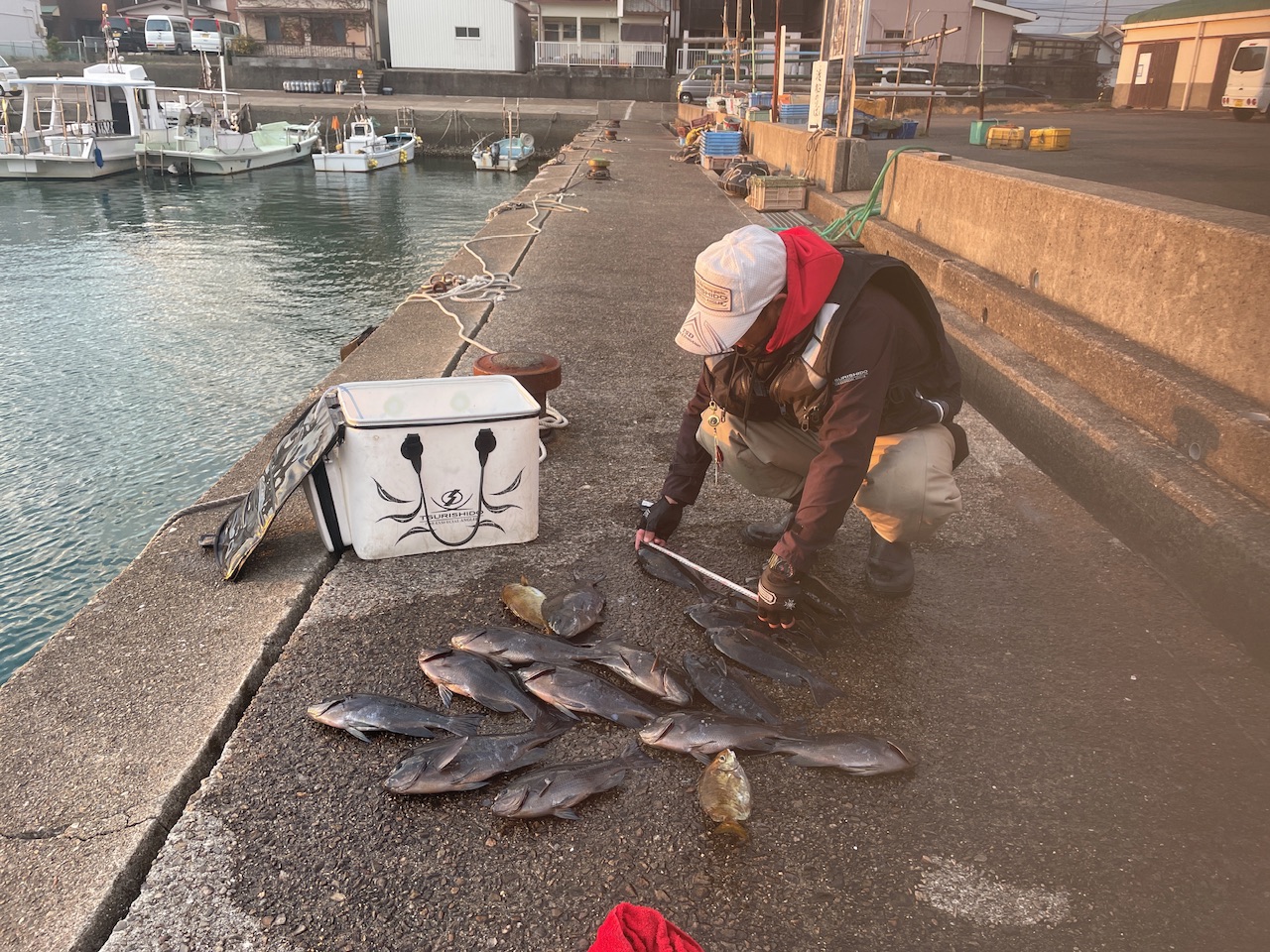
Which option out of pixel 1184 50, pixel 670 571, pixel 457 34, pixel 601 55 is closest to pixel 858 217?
pixel 670 571

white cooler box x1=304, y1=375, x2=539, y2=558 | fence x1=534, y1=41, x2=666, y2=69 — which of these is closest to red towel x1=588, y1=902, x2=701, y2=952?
white cooler box x1=304, y1=375, x2=539, y2=558

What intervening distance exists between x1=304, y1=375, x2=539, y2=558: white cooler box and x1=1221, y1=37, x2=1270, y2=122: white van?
22.4m

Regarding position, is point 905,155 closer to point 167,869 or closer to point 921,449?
point 921,449

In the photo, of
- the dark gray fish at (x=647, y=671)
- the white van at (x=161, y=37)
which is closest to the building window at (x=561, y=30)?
the white van at (x=161, y=37)

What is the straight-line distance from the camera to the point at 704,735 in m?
2.45

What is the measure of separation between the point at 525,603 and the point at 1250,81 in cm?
2341

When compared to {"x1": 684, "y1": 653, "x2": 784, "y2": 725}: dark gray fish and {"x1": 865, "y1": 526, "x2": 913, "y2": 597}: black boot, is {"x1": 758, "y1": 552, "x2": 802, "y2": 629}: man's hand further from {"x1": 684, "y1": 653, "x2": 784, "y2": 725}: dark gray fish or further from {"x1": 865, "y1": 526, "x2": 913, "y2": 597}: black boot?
{"x1": 865, "y1": 526, "x2": 913, "y2": 597}: black boot

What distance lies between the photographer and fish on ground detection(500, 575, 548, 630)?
3004 mm

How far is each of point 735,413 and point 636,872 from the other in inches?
61.9

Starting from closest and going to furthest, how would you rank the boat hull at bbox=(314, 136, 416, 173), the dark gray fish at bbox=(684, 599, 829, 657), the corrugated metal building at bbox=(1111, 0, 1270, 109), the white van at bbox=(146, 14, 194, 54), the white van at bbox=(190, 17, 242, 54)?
the dark gray fish at bbox=(684, 599, 829, 657)
the corrugated metal building at bbox=(1111, 0, 1270, 109)
the boat hull at bbox=(314, 136, 416, 173)
the white van at bbox=(190, 17, 242, 54)
the white van at bbox=(146, 14, 194, 54)

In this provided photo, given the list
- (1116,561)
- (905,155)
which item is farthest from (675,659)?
(905,155)

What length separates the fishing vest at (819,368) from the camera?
2570mm

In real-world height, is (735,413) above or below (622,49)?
below

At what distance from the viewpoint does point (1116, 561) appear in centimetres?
348
